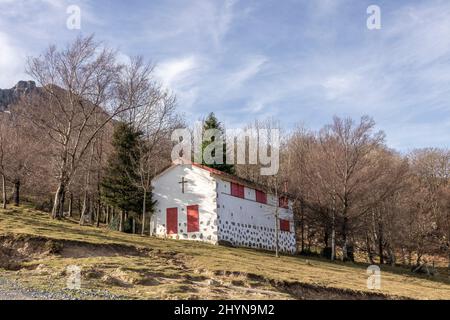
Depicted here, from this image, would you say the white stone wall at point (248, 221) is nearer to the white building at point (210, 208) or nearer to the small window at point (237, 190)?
the white building at point (210, 208)

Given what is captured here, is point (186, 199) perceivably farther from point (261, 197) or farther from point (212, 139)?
point (212, 139)

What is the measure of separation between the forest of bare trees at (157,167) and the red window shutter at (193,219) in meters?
3.88

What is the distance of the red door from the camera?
123 ft

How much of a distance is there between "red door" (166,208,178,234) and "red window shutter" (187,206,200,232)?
146 centimetres

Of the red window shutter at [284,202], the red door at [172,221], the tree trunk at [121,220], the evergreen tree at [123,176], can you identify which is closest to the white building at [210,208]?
the red door at [172,221]

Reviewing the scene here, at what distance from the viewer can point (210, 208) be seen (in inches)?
1401

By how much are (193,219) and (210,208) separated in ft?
6.63

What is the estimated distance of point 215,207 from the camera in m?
35.3

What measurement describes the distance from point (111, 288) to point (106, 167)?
2623 centimetres

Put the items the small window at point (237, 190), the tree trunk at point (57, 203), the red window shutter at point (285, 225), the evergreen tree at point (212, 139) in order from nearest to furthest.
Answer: the tree trunk at point (57, 203), the small window at point (237, 190), the red window shutter at point (285, 225), the evergreen tree at point (212, 139)

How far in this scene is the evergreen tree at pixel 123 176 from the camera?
38500mm

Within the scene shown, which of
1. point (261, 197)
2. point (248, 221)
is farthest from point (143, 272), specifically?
point (261, 197)

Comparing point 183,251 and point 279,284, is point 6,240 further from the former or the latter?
point 279,284

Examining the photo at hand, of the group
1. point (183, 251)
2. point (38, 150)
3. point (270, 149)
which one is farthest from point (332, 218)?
point (38, 150)
